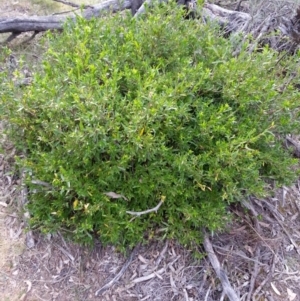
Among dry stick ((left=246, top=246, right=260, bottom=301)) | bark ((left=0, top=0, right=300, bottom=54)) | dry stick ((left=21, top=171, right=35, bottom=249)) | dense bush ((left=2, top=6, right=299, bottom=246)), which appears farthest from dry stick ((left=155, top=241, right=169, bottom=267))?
bark ((left=0, top=0, right=300, bottom=54))

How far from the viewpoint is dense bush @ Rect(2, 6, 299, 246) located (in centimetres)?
252

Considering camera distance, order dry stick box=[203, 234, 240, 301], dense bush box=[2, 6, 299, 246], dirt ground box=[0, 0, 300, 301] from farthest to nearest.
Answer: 1. dirt ground box=[0, 0, 300, 301]
2. dry stick box=[203, 234, 240, 301]
3. dense bush box=[2, 6, 299, 246]

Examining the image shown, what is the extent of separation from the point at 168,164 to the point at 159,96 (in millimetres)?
492

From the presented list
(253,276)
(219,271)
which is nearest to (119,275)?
(219,271)

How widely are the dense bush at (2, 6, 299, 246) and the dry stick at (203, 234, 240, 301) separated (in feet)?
0.53

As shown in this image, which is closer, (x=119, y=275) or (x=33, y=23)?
(x=119, y=275)

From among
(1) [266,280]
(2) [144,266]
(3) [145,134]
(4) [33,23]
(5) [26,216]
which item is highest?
(3) [145,134]

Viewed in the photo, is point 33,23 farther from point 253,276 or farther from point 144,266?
point 253,276

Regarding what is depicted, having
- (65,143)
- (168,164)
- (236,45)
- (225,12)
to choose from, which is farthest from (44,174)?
(225,12)

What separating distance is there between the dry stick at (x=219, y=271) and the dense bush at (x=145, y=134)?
0.53 ft

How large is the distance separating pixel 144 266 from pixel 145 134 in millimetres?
1134

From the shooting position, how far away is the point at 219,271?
289 cm

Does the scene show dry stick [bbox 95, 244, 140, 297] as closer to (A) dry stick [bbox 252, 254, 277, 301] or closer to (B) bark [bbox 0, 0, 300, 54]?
(A) dry stick [bbox 252, 254, 277, 301]

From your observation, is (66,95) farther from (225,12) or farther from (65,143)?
(225,12)
